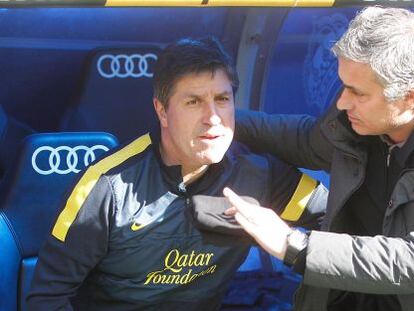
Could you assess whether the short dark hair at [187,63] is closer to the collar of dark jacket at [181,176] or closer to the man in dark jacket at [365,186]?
the collar of dark jacket at [181,176]

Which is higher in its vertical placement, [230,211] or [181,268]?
[230,211]

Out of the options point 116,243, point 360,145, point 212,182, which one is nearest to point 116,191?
point 116,243

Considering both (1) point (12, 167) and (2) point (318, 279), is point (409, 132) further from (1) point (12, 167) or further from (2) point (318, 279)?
(1) point (12, 167)

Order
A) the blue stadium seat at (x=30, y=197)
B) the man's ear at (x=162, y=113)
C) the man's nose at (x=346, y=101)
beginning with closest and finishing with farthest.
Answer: the man's nose at (x=346, y=101) → the man's ear at (x=162, y=113) → the blue stadium seat at (x=30, y=197)

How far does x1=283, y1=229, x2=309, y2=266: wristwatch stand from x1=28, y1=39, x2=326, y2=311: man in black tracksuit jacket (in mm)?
228

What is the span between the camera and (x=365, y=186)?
2215mm

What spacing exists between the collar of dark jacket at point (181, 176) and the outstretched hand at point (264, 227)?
1.10 ft

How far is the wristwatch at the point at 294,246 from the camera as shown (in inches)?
74.4

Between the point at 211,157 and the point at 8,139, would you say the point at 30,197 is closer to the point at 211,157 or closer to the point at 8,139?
the point at 8,139

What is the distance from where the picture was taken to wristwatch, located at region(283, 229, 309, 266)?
74.4 inches

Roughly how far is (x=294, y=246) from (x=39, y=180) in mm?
1023

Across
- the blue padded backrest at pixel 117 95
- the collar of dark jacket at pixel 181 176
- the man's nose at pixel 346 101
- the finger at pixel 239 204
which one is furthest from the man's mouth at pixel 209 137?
the blue padded backrest at pixel 117 95

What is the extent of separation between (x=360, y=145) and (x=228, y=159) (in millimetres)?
416

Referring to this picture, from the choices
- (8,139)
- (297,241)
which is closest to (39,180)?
(8,139)
